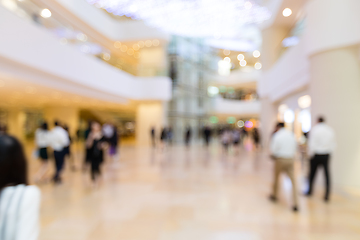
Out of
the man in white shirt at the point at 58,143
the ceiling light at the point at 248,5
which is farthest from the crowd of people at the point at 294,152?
the ceiling light at the point at 248,5

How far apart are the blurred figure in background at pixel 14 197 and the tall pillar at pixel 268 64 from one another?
64.0 feet

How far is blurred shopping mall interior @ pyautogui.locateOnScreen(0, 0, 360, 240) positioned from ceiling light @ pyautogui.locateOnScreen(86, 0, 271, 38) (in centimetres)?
8

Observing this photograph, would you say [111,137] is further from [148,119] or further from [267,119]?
[148,119]

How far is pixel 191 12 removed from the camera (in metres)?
19.5

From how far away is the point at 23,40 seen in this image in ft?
31.8

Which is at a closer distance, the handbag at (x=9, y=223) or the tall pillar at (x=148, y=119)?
the handbag at (x=9, y=223)

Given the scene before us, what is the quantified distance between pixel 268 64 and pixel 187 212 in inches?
677

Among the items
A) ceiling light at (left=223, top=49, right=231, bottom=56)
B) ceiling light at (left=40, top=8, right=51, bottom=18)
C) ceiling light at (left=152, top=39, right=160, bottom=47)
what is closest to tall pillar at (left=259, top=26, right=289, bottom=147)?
ceiling light at (left=152, top=39, right=160, bottom=47)

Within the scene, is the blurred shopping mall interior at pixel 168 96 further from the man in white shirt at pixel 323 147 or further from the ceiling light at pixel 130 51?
the man in white shirt at pixel 323 147

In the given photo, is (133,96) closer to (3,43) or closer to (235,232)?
(3,43)

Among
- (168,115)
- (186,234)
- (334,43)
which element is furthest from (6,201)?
(168,115)

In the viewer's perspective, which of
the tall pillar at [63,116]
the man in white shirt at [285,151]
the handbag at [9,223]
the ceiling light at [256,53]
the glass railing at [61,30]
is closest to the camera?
the handbag at [9,223]

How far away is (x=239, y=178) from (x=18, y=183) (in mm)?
7772

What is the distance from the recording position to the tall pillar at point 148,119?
80.7ft
